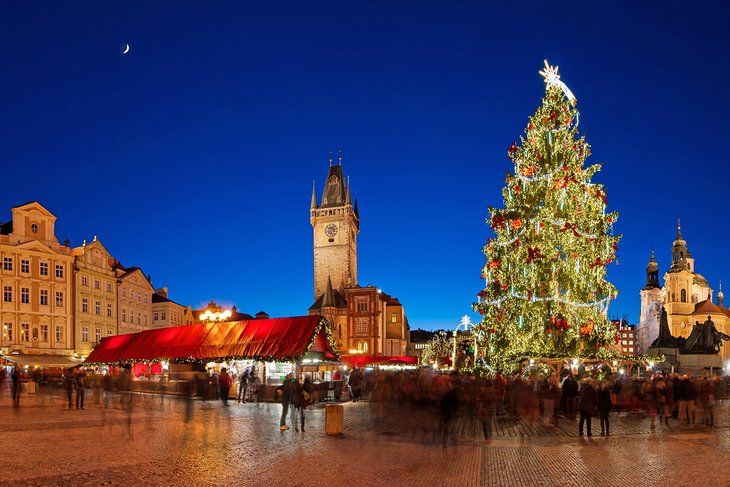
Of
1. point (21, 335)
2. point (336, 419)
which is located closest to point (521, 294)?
point (336, 419)

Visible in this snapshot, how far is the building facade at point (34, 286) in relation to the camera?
50250 mm

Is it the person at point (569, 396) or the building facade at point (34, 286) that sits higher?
the building facade at point (34, 286)

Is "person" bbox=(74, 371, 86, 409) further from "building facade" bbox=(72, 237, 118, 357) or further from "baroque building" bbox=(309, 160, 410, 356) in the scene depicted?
"baroque building" bbox=(309, 160, 410, 356)

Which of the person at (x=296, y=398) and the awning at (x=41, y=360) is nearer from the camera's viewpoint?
the person at (x=296, y=398)

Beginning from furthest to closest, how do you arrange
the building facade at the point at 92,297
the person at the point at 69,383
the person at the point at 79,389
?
1. the building facade at the point at 92,297
2. the person at the point at 79,389
3. the person at the point at 69,383

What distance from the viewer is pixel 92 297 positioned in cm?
5844

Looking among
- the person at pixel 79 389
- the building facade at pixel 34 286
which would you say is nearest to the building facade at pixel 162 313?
the building facade at pixel 34 286

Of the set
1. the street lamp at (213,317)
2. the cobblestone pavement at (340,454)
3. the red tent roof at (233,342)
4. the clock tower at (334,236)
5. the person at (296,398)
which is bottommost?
the cobblestone pavement at (340,454)

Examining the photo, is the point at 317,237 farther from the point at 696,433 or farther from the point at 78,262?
the point at 696,433

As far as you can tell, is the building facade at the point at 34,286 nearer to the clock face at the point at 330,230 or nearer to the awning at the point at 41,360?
the awning at the point at 41,360

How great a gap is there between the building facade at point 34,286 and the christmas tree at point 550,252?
36967mm

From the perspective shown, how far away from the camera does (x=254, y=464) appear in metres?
12.9

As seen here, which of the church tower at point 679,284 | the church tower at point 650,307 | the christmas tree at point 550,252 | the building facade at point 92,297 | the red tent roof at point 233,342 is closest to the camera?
the christmas tree at point 550,252

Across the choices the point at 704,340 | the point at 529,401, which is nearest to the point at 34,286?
the point at 529,401
